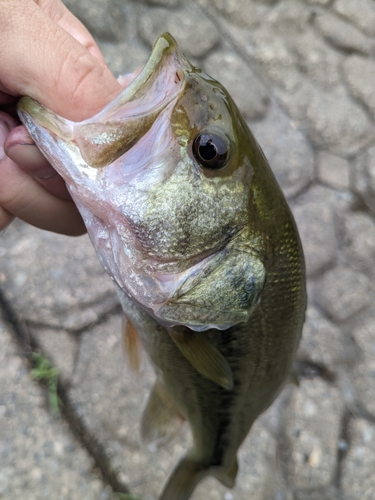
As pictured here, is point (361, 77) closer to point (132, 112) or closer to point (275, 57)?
point (275, 57)

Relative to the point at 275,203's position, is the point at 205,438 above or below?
below

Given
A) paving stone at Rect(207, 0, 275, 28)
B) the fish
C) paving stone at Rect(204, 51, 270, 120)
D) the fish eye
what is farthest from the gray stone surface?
the fish eye

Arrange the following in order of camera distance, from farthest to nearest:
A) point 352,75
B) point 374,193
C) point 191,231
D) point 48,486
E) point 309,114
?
point 352,75
point 309,114
point 374,193
point 48,486
point 191,231

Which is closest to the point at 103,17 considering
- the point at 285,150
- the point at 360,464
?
the point at 285,150

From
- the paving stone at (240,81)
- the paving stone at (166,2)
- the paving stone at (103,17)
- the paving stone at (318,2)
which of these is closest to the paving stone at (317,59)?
the paving stone at (318,2)

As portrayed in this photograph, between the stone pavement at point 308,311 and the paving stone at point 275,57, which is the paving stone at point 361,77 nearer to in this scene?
the stone pavement at point 308,311

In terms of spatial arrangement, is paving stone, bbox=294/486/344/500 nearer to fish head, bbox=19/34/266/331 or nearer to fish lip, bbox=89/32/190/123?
fish head, bbox=19/34/266/331

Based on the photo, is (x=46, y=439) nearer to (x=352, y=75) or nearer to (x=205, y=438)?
(x=205, y=438)

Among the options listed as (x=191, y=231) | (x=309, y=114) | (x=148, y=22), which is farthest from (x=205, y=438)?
(x=148, y=22)
